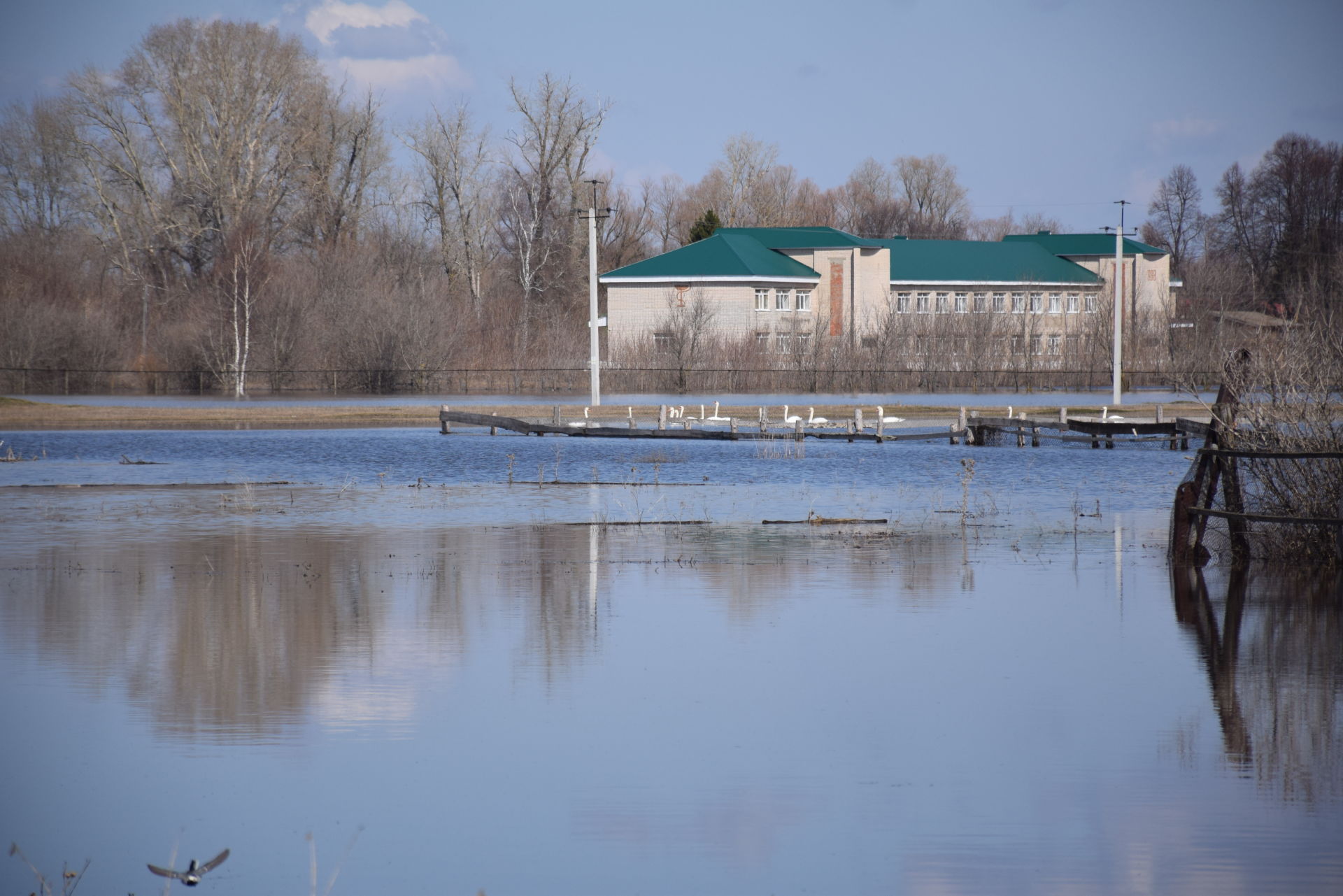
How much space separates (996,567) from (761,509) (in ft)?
22.2

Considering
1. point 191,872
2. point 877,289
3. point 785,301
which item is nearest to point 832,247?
point 877,289

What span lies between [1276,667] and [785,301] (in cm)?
7772

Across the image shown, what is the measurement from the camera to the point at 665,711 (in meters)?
9.41

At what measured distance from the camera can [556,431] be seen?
41.7m

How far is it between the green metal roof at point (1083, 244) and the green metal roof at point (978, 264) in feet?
3.96

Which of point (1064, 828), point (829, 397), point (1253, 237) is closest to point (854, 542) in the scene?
point (1064, 828)

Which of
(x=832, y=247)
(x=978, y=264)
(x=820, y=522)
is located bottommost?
(x=820, y=522)

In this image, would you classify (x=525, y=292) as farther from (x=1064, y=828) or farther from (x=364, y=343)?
(x=1064, y=828)

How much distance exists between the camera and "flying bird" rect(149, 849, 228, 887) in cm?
651

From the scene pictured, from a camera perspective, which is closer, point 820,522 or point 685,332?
point 820,522

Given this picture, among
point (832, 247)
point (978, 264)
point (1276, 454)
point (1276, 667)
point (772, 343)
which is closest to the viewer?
point (1276, 667)

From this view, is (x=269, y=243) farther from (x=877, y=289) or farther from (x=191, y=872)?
(x=191, y=872)

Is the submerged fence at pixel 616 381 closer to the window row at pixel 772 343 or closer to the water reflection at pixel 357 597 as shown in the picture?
the window row at pixel 772 343

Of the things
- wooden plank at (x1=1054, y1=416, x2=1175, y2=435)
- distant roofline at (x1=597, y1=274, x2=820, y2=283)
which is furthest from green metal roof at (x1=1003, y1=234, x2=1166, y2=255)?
wooden plank at (x1=1054, y1=416, x2=1175, y2=435)
